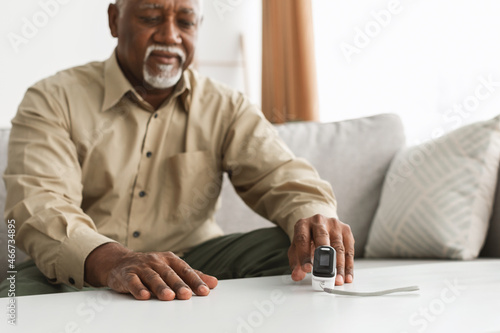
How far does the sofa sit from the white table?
66 cm

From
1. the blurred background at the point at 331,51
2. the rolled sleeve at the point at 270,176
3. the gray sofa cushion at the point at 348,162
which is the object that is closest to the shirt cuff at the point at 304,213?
the rolled sleeve at the point at 270,176

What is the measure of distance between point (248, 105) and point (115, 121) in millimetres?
362

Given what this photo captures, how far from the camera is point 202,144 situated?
147cm

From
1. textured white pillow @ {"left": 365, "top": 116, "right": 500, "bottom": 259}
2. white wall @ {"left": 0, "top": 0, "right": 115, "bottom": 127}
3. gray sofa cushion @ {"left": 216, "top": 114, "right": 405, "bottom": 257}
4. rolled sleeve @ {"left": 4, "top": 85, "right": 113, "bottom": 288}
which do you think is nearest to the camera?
rolled sleeve @ {"left": 4, "top": 85, "right": 113, "bottom": 288}

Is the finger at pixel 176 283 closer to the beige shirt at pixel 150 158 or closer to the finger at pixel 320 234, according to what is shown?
the finger at pixel 320 234

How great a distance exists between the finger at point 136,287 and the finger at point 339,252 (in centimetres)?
32

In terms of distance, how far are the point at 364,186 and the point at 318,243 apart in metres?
0.85

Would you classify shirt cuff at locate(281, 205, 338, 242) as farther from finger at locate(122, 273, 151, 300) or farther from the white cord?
finger at locate(122, 273, 151, 300)

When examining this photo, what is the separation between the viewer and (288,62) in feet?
10.6

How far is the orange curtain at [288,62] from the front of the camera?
309cm

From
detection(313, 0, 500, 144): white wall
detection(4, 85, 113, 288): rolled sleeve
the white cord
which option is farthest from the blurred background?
detection(4, 85, 113, 288): rolled sleeve

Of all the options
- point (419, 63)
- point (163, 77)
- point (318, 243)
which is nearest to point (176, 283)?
point (318, 243)

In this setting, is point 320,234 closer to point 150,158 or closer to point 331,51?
point 150,158

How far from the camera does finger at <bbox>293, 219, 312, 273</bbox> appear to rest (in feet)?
3.16
